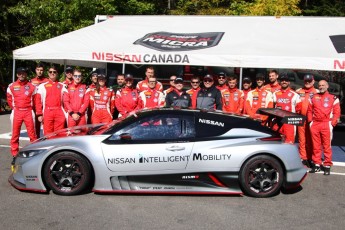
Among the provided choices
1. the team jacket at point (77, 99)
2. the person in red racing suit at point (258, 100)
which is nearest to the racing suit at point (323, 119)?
the person in red racing suit at point (258, 100)

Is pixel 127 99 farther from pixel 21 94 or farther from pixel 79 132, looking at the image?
pixel 79 132

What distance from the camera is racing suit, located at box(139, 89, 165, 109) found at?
8.48m

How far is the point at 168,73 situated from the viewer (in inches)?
487

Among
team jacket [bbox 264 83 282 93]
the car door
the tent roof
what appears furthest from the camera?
team jacket [bbox 264 83 282 93]

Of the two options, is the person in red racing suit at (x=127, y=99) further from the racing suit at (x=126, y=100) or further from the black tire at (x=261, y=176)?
the black tire at (x=261, y=176)

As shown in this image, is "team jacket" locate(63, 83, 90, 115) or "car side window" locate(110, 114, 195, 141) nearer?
"car side window" locate(110, 114, 195, 141)

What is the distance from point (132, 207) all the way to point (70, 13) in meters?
14.7

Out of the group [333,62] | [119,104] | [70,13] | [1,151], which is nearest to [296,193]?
[333,62]

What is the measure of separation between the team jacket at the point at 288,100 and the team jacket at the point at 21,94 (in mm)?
4810

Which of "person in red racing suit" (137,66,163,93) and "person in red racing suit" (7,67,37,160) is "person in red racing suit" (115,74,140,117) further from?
"person in red racing suit" (7,67,37,160)

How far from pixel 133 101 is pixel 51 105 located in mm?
1655

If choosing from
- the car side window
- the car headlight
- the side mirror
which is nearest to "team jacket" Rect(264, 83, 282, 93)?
the car side window

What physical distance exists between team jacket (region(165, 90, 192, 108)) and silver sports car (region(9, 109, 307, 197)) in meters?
1.87

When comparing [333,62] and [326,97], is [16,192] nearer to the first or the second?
[326,97]
